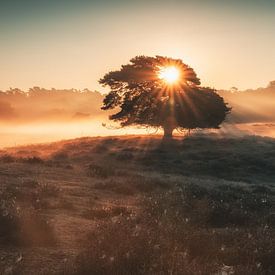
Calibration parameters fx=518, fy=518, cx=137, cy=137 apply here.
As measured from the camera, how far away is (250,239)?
10.5 metres

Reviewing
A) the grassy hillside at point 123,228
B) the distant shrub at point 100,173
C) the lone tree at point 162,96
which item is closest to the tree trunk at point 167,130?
the lone tree at point 162,96

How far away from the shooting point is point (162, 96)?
64.2 m

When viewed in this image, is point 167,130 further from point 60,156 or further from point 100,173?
point 100,173

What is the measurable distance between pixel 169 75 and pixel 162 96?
112 inches

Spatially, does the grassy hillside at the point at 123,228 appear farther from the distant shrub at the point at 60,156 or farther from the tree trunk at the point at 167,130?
the tree trunk at the point at 167,130

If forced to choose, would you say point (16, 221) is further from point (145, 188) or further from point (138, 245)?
point (145, 188)

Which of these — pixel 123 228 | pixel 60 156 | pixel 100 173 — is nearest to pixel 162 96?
pixel 60 156

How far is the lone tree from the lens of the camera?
206 ft

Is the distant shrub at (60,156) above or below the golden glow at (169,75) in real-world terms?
below

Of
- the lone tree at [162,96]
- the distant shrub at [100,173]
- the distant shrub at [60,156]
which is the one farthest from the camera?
the lone tree at [162,96]

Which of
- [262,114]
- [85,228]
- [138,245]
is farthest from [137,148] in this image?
[262,114]

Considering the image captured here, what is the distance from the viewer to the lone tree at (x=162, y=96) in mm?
62656

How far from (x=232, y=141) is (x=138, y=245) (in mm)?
55601

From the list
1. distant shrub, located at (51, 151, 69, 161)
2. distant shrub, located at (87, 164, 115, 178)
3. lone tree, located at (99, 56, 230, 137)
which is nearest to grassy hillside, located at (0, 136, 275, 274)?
distant shrub, located at (87, 164, 115, 178)
